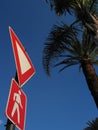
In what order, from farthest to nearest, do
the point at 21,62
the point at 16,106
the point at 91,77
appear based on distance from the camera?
1. the point at 91,77
2. the point at 21,62
3. the point at 16,106

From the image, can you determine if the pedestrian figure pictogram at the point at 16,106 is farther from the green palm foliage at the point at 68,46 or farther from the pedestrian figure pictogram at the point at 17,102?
the green palm foliage at the point at 68,46

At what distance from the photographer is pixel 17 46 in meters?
5.26

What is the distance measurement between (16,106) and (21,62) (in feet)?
2.63

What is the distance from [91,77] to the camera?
1556cm

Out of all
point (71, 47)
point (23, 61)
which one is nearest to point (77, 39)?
point (71, 47)

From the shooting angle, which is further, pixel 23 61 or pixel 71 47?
pixel 71 47

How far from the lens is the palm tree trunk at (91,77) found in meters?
15.0

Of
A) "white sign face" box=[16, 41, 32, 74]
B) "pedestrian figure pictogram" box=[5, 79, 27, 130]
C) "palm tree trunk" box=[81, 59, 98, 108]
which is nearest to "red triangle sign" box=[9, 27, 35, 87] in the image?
"white sign face" box=[16, 41, 32, 74]

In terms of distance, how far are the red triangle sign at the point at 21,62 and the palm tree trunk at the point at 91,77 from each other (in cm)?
981

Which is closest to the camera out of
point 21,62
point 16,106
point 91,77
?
point 16,106

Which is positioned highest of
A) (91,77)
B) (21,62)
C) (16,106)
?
(21,62)

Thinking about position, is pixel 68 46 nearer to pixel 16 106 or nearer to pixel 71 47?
pixel 71 47

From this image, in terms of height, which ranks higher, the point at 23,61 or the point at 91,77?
the point at 23,61

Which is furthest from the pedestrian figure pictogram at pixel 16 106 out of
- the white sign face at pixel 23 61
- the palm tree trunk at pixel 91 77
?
the palm tree trunk at pixel 91 77
